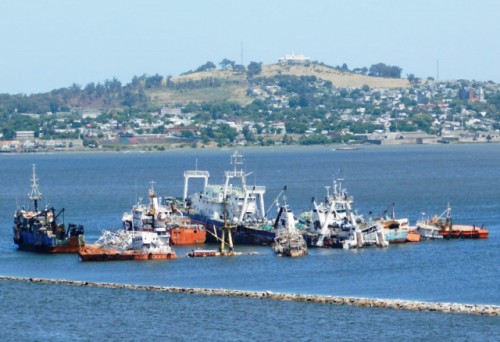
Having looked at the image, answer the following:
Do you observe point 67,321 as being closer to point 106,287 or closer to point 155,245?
point 106,287

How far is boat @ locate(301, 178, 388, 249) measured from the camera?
7231 cm

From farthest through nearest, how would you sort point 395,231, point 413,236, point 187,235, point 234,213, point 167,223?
point 234,213, point 167,223, point 187,235, point 413,236, point 395,231

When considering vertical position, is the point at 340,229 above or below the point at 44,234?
above

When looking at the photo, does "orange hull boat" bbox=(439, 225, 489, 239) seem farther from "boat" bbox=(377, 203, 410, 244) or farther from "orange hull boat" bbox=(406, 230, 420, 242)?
"boat" bbox=(377, 203, 410, 244)

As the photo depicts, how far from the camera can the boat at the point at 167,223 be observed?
77562 mm

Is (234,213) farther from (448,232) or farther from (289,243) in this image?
(448,232)

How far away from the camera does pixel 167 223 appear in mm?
79000

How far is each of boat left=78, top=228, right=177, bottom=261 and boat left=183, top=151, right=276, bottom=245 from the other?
593 cm

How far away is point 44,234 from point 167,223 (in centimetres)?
739

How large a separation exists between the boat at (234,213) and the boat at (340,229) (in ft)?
9.03

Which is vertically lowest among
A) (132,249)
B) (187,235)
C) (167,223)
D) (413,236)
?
(187,235)

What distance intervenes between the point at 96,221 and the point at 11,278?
99.2ft

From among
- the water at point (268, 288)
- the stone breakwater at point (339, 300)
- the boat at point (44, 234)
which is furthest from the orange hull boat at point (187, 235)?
the stone breakwater at point (339, 300)

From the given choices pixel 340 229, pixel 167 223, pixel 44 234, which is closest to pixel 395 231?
pixel 340 229
